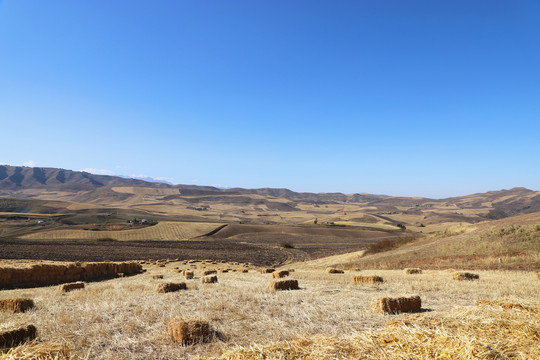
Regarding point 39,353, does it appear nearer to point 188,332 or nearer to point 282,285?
point 188,332

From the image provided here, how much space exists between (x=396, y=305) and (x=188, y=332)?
6.18 metres

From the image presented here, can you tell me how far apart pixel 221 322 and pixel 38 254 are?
5775 cm

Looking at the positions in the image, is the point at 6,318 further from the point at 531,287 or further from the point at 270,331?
the point at 531,287

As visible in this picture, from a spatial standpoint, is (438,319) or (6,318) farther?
(6,318)

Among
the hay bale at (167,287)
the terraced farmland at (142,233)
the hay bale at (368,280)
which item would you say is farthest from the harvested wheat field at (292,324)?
the terraced farmland at (142,233)

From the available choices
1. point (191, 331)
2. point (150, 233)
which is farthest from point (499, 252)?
point (150, 233)

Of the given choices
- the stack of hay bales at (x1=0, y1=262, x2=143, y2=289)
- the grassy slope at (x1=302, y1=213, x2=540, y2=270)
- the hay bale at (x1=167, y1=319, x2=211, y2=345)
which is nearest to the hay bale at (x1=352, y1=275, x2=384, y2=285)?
the hay bale at (x1=167, y1=319, x2=211, y2=345)

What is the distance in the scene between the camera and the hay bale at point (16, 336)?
6.37m

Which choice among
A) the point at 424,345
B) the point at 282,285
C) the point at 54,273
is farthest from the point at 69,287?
the point at 424,345

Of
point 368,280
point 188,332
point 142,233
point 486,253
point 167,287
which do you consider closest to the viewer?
point 188,332

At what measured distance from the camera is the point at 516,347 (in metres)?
4.37

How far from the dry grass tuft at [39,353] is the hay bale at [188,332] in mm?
2186

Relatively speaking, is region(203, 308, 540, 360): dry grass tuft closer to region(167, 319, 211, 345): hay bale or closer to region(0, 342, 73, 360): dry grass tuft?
region(167, 319, 211, 345): hay bale

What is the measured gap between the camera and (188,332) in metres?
6.88
